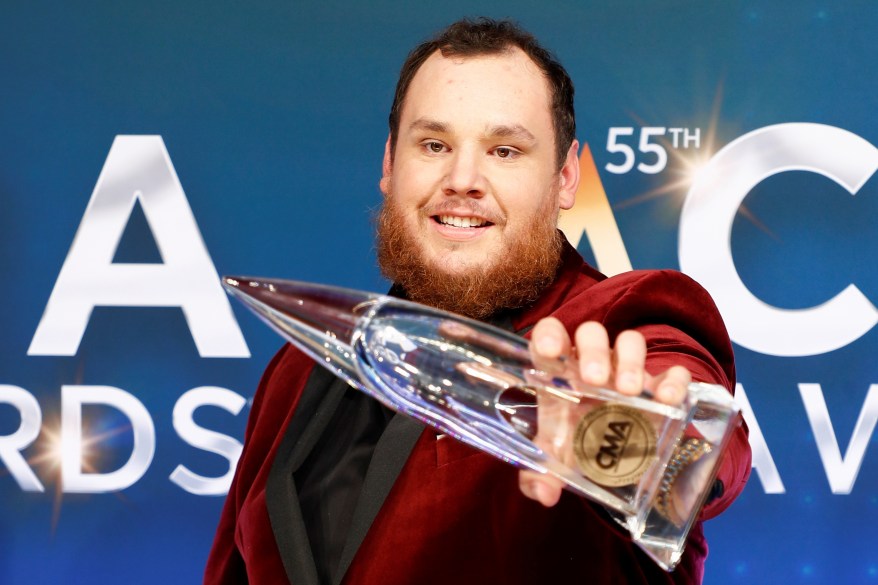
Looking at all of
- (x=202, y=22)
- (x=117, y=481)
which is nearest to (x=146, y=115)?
(x=202, y=22)

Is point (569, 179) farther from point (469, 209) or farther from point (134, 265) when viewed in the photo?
point (134, 265)

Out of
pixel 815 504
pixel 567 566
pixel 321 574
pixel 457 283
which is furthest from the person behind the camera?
pixel 815 504

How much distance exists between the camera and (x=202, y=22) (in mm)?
1927

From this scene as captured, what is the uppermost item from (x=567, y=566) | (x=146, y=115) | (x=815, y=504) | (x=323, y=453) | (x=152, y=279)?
(x=146, y=115)

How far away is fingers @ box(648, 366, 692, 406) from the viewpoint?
2.03 feet

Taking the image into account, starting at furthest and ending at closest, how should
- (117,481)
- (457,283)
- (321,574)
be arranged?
(117,481) → (457,283) → (321,574)

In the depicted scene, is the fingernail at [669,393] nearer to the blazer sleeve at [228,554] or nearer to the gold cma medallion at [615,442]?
the gold cma medallion at [615,442]

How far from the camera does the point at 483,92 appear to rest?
1.32 meters

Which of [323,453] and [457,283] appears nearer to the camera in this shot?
[323,453]

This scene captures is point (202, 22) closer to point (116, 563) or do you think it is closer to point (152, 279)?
point (152, 279)

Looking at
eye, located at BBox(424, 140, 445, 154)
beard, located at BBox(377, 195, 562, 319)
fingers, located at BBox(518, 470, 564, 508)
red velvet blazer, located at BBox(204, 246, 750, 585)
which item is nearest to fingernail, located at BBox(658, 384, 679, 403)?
fingers, located at BBox(518, 470, 564, 508)

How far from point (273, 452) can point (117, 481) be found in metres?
0.83

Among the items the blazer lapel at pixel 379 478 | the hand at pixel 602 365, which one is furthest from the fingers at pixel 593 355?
the blazer lapel at pixel 379 478

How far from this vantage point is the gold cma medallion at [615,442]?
2.12 feet
